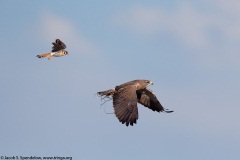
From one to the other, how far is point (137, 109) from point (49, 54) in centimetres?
691

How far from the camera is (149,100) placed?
29875 mm

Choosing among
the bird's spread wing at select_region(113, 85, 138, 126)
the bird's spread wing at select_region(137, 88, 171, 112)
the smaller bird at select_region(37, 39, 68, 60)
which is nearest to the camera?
the bird's spread wing at select_region(113, 85, 138, 126)

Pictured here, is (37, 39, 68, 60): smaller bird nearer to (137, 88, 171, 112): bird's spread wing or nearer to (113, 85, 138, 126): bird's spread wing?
(137, 88, 171, 112): bird's spread wing

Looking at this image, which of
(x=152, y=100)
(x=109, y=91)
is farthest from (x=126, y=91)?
(x=152, y=100)

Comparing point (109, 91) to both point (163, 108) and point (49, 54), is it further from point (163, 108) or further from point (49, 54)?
point (49, 54)

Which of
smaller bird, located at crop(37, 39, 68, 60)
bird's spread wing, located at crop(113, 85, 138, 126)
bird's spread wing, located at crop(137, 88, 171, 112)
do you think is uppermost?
smaller bird, located at crop(37, 39, 68, 60)

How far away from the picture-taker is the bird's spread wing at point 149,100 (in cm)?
2964

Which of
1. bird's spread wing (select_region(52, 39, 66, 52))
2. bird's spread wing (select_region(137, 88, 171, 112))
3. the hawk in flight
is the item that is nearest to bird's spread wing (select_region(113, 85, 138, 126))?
the hawk in flight

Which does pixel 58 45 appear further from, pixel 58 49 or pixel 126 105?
pixel 126 105

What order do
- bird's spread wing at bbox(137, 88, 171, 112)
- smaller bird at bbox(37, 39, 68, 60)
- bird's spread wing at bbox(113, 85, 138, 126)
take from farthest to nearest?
smaller bird at bbox(37, 39, 68, 60), bird's spread wing at bbox(137, 88, 171, 112), bird's spread wing at bbox(113, 85, 138, 126)

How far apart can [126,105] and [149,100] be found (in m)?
3.84

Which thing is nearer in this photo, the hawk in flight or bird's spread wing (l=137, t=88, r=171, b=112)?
the hawk in flight

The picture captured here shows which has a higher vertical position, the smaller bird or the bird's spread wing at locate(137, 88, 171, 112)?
the smaller bird

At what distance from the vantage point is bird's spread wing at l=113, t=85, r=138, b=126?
83.7 ft
